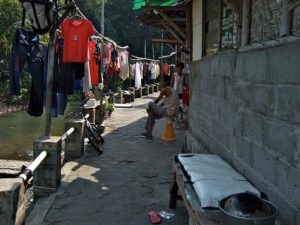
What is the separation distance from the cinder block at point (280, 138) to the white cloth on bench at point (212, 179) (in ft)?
1.75

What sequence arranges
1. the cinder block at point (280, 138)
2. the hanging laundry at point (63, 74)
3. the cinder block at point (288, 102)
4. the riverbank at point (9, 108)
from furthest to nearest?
1. the riverbank at point (9, 108)
2. the hanging laundry at point (63, 74)
3. the cinder block at point (280, 138)
4. the cinder block at point (288, 102)

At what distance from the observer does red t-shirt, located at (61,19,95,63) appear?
24.7 ft

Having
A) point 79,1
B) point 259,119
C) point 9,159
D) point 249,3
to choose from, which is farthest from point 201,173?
point 79,1

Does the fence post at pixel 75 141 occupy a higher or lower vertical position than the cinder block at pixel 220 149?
lower

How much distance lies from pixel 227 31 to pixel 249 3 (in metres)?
1.19

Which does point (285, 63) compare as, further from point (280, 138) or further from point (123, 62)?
point (123, 62)

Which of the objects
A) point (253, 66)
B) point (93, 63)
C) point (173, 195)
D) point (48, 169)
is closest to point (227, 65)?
point (253, 66)

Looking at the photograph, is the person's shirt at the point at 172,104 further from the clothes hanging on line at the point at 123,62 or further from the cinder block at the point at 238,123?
the cinder block at the point at 238,123

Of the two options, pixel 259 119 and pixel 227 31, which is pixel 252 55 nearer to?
pixel 259 119

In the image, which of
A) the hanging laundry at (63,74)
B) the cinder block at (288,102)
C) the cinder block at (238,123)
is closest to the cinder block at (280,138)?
the cinder block at (288,102)

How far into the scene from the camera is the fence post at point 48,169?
662 centimetres

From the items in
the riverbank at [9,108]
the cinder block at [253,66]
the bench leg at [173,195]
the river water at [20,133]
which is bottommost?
the river water at [20,133]

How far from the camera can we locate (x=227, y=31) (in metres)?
6.18

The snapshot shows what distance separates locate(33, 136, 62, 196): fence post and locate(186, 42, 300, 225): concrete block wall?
267 centimetres
